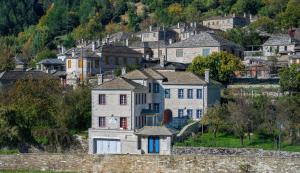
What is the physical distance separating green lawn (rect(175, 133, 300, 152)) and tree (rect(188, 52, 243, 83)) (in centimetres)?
1200

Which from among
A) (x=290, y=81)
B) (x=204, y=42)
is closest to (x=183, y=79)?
(x=290, y=81)

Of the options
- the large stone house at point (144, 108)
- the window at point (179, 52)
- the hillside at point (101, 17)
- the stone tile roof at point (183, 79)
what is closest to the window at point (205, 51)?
the window at point (179, 52)

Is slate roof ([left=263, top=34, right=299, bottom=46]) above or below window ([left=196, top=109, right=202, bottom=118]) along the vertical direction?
above

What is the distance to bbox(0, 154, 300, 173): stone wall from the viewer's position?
28.6 m

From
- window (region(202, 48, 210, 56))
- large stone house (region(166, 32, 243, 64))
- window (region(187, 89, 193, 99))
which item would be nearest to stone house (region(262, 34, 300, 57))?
large stone house (region(166, 32, 243, 64))

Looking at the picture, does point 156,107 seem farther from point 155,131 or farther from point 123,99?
point 155,131

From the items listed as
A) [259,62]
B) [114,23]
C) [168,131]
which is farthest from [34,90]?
[114,23]

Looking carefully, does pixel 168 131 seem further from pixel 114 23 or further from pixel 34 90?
pixel 114 23

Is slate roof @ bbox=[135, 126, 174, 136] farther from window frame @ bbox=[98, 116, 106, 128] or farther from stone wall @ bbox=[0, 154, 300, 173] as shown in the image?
stone wall @ bbox=[0, 154, 300, 173]

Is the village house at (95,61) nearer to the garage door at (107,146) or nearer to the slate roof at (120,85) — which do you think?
the slate roof at (120,85)

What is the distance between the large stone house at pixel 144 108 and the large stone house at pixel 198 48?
1812 centimetres

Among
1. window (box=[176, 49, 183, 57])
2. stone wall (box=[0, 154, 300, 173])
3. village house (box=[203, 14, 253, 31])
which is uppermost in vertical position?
village house (box=[203, 14, 253, 31])

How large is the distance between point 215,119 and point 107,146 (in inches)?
318

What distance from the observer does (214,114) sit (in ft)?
150
